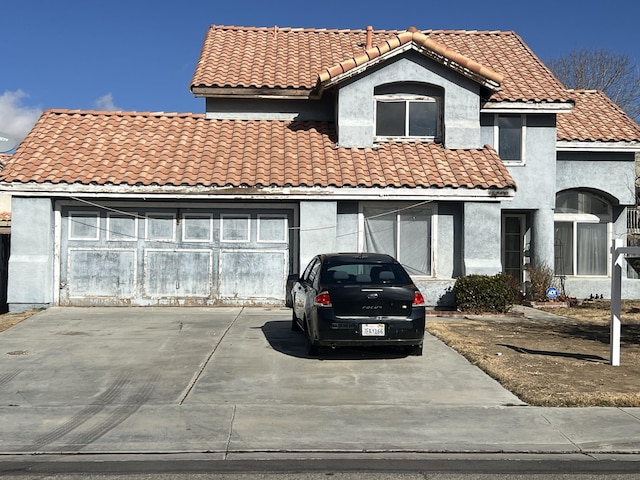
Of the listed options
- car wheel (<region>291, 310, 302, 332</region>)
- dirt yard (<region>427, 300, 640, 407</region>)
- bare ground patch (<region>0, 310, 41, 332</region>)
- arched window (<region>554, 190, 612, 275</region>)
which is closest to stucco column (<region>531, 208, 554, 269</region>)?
arched window (<region>554, 190, 612, 275</region>)

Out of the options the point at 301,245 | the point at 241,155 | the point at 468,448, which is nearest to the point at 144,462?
the point at 468,448

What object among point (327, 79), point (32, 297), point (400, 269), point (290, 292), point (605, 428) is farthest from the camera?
point (327, 79)

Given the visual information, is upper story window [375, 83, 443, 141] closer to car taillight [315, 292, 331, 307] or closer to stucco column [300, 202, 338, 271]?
stucco column [300, 202, 338, 271]

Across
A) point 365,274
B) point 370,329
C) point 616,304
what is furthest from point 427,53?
point 370,329

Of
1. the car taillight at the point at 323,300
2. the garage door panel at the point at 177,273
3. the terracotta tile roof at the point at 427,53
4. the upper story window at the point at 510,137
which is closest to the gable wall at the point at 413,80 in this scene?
the terracotta tile roof at the point at 427,53

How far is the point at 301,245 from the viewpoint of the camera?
55.7 feet

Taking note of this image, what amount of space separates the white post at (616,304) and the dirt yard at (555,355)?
22 cm

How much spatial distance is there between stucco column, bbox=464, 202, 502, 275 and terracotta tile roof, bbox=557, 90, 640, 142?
177 inches

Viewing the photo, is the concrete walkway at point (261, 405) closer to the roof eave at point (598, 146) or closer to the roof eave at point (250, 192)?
the roof eave at point (250, 192)

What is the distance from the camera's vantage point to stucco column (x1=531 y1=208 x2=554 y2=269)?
1966 cm

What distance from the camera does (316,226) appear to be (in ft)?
55.6

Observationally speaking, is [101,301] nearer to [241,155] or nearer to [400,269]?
[241,155]

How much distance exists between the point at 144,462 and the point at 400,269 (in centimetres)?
588

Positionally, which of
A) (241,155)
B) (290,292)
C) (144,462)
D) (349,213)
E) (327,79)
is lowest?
(144,462)
